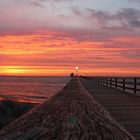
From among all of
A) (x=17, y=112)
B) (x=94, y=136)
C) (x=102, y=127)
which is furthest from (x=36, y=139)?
(x=17, y=112)

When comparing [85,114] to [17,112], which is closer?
[85,114]

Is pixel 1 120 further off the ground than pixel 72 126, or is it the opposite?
pixel 72 126

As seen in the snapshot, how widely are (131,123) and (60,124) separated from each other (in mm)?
5805

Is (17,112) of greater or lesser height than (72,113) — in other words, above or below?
below

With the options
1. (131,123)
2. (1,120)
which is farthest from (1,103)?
(131,123)

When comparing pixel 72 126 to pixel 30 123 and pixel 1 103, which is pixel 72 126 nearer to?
pixel 30 123

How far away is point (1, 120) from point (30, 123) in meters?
17.1

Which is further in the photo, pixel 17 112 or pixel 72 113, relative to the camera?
pixel 17 112

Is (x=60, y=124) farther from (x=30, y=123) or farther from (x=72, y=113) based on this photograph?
(x=72, y=113)

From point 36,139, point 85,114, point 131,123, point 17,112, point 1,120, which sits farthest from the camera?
point 17,112

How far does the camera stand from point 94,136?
2846 mm

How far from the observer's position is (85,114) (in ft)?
12.6

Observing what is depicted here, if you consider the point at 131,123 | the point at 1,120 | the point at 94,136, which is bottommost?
the point at 1,120

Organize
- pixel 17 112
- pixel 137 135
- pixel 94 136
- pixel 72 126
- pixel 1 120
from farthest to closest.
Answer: pixel 17 112 → pixel 1 120 → pixel 137 135 → pixel 72 126 → pixel 94 136
